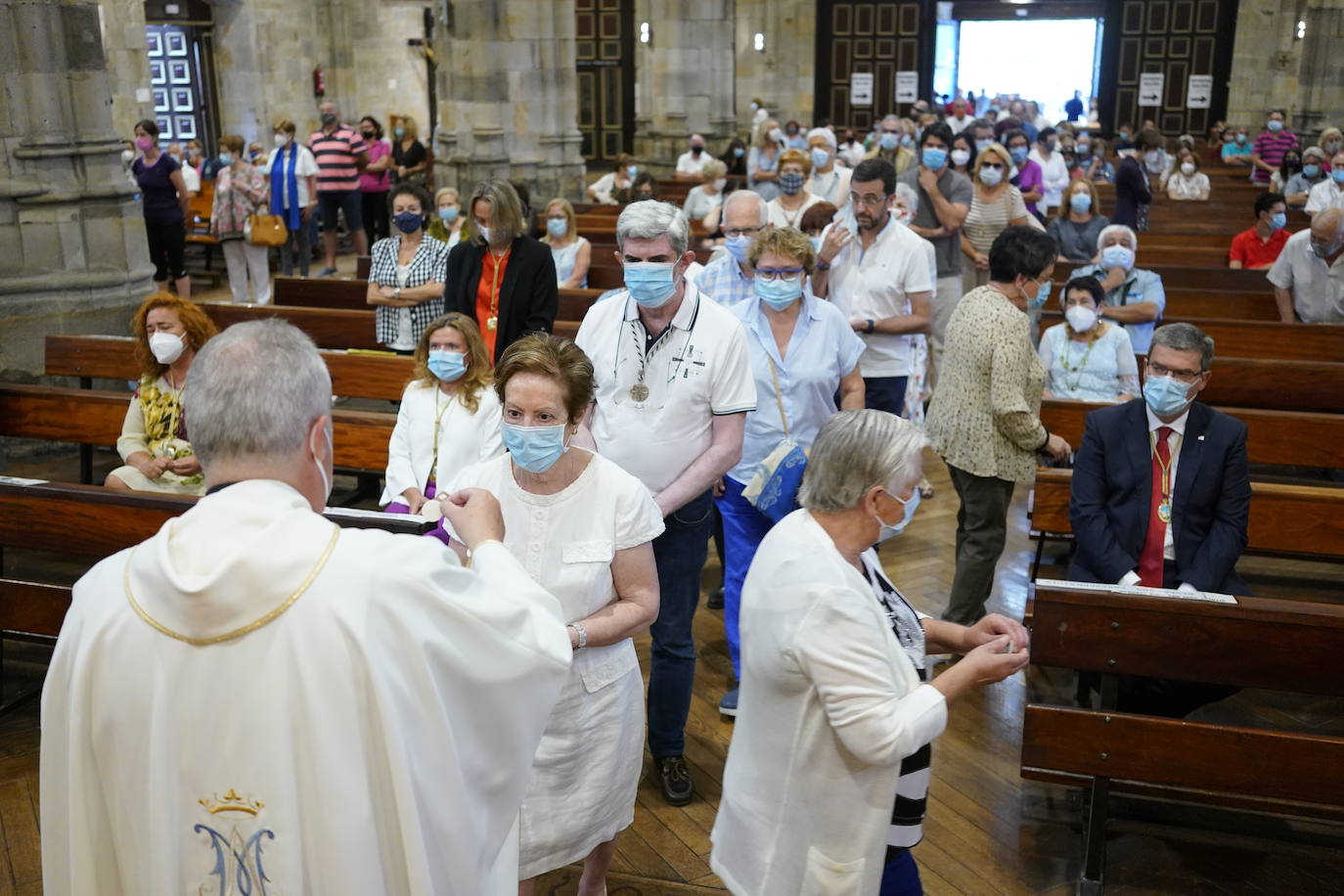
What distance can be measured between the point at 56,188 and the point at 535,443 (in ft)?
19.2

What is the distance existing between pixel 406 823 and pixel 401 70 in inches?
886

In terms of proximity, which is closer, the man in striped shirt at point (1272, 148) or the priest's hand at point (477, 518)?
the priest's hand at point (477, 518)

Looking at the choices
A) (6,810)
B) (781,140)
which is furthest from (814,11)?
(6,810)

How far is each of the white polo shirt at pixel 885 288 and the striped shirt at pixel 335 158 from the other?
29.2 ft

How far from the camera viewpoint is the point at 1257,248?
30.5ft

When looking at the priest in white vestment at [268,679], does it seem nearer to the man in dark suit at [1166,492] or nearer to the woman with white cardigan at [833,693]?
the woman with white cardigan at [833,693]

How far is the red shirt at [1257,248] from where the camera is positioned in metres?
9.23

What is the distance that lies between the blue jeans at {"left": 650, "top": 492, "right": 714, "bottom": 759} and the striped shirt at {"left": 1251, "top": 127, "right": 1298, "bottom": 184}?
16.2 m

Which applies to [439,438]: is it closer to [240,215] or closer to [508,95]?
[240,215]

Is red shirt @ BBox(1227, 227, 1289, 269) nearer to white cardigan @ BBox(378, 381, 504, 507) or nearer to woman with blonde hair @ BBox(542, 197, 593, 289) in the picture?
woman with blonde hair @ BBox(542, 197, 593, 289)

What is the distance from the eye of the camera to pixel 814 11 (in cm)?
2514

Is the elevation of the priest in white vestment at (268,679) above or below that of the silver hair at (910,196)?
below

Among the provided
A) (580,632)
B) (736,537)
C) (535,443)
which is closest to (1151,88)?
(736,537)

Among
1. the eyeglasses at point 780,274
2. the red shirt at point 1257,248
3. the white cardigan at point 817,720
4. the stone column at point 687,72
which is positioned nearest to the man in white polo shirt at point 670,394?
the eyeglasses at point 780,274
